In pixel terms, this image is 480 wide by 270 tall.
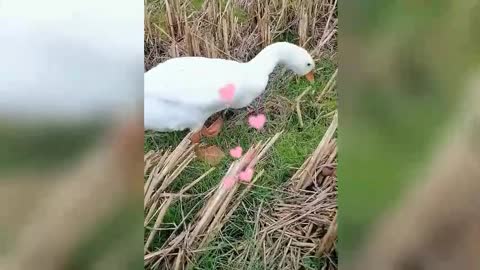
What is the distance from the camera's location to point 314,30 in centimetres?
164

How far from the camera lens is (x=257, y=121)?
5.23 ft

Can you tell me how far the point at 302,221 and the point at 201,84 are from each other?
0.44 metres
